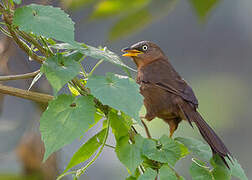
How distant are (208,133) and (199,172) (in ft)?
1.02

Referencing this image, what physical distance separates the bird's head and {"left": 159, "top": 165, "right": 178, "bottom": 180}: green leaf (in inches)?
41.5

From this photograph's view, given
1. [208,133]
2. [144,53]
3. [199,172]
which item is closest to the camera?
[199,172]

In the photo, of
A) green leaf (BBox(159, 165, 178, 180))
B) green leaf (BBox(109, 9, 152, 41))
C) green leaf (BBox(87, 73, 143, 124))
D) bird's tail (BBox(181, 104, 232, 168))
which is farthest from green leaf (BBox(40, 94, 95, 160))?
green leaf (BBox(109, 9, 152, 41))

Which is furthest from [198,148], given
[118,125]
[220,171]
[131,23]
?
[131,23]

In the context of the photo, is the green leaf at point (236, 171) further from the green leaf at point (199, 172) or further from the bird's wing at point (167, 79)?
the bird's wing at point (167, 79)

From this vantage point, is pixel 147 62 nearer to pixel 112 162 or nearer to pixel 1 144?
pixel 1 144

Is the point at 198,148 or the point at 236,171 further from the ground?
the point at 198,148

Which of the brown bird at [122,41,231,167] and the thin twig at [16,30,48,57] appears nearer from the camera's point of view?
the thin twig at [16,30,48,57]

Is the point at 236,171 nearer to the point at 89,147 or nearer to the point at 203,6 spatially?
the point at 89,147

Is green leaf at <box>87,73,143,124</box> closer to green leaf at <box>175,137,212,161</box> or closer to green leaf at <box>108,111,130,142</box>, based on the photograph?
green leaf at <box>108,111,130,142</box>

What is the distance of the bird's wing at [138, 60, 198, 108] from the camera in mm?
1854

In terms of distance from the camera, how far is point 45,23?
110 centimetres

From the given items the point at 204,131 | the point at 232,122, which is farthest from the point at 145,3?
the point at 232,122

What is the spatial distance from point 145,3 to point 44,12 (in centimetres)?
86
